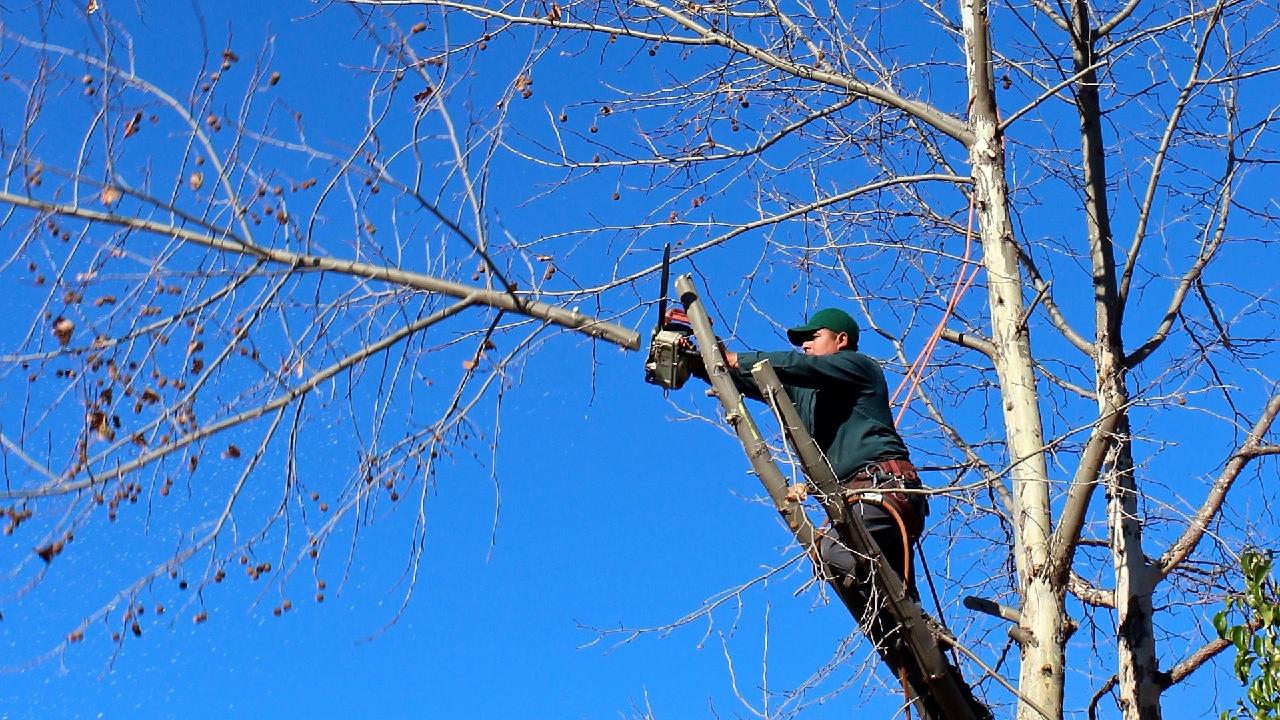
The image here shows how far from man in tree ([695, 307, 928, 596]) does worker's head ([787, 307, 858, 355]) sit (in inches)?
16.3

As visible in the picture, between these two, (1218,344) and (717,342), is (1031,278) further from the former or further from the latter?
(717,342)

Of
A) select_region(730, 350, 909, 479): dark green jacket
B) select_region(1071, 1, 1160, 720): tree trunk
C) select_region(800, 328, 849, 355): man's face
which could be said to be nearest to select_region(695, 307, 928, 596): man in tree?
select_region(730, 350, 909, 479): dark green jacket

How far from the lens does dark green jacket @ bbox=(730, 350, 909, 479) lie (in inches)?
244

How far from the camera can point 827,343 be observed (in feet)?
22.9

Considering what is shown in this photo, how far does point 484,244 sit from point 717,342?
1.00 metres

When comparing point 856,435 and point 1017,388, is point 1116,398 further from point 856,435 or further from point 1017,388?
point 856,435

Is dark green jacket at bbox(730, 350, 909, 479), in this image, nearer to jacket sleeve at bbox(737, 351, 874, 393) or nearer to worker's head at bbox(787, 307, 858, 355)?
jacket sleeve at bbox(737, 351, 874, 393)

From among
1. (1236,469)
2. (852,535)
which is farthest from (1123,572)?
(852,535)

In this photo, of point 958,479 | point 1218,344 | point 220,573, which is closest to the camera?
point 220,573

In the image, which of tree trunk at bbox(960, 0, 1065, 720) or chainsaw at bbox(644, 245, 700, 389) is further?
tree trunk at bbox(960, 0, 1065, 720)

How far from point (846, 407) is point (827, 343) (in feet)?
1.93

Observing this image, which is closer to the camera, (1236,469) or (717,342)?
(717,342)

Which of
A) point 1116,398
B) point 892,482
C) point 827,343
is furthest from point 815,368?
point 1116,398

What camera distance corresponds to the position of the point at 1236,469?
7.86m
